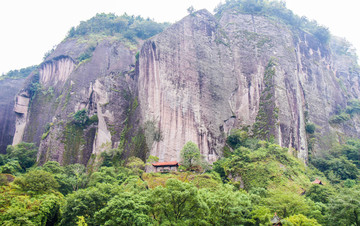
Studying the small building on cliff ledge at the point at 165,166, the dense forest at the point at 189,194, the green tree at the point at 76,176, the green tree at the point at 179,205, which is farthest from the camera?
the small building on cliff ledge at the point at 165,166

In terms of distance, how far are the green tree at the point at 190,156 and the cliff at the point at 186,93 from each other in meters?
1.94

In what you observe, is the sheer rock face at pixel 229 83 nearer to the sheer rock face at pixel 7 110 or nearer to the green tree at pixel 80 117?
the green tree at pixel 80 117

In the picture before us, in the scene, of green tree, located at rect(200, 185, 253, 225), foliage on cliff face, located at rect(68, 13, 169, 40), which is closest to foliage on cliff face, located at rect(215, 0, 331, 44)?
foliage on cliff face, located at rect(68, 13, 169, 40)

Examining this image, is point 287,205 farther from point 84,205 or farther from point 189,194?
point 84,205

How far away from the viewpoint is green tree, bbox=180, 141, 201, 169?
29745 mm

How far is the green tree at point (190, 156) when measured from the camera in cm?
2975

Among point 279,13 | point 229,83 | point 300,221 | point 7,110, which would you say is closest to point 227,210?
point 300,221

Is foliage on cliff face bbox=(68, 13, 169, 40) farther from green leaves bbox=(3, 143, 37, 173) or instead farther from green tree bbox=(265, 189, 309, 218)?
green tree bbox=(265, 189, 309, 218)

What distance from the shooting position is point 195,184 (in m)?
25.2

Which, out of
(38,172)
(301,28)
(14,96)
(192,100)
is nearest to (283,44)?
(301,28)

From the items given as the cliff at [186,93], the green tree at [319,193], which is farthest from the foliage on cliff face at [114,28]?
the green tree at [319,193]

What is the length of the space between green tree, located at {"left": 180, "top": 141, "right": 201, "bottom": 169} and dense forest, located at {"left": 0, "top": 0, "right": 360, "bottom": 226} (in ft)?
0.32

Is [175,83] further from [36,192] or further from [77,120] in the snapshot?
[36,192]

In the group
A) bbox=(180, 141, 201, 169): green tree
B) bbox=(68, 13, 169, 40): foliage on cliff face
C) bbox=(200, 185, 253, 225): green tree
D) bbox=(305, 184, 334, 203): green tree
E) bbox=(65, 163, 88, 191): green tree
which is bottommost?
bbox=(200, 185, 253, 225): green tree
